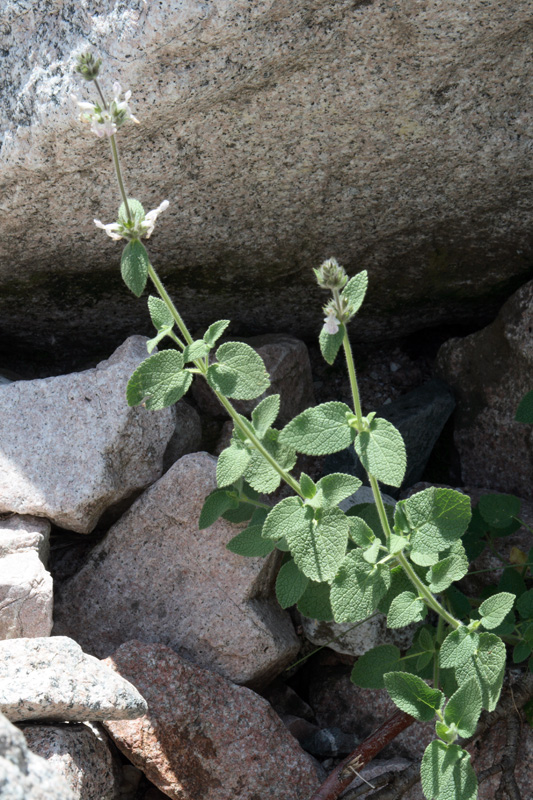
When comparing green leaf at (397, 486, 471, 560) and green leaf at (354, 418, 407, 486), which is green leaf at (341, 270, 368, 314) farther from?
green leaf at (397, 486, 471, 560)

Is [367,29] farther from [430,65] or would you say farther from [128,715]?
[128,715]

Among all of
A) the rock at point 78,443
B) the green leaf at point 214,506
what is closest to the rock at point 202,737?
the green leaf at point 214,506

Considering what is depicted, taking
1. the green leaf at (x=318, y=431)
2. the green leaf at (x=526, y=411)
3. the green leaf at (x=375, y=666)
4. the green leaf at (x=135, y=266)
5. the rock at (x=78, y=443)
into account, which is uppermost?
the green leaf at (x=135, y=266)

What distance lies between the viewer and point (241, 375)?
2002 mm

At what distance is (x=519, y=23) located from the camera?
7.48 feet

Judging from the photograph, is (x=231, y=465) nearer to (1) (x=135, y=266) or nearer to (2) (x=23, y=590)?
(1) (x=135, y=266)

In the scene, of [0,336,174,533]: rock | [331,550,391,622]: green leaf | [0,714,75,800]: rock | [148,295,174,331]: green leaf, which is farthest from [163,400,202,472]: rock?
[0,714,75,800]: rock

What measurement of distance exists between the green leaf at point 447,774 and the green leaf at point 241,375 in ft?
3.58

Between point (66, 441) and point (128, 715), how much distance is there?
3.43 feet

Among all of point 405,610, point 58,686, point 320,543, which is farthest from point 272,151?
point 58,686

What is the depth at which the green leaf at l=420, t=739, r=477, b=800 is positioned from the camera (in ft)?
6.71

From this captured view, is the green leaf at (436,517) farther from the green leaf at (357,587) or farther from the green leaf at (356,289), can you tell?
the green leaf at (356,289)

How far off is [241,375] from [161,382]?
Result: 0.69ft

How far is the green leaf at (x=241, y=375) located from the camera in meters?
1.99
